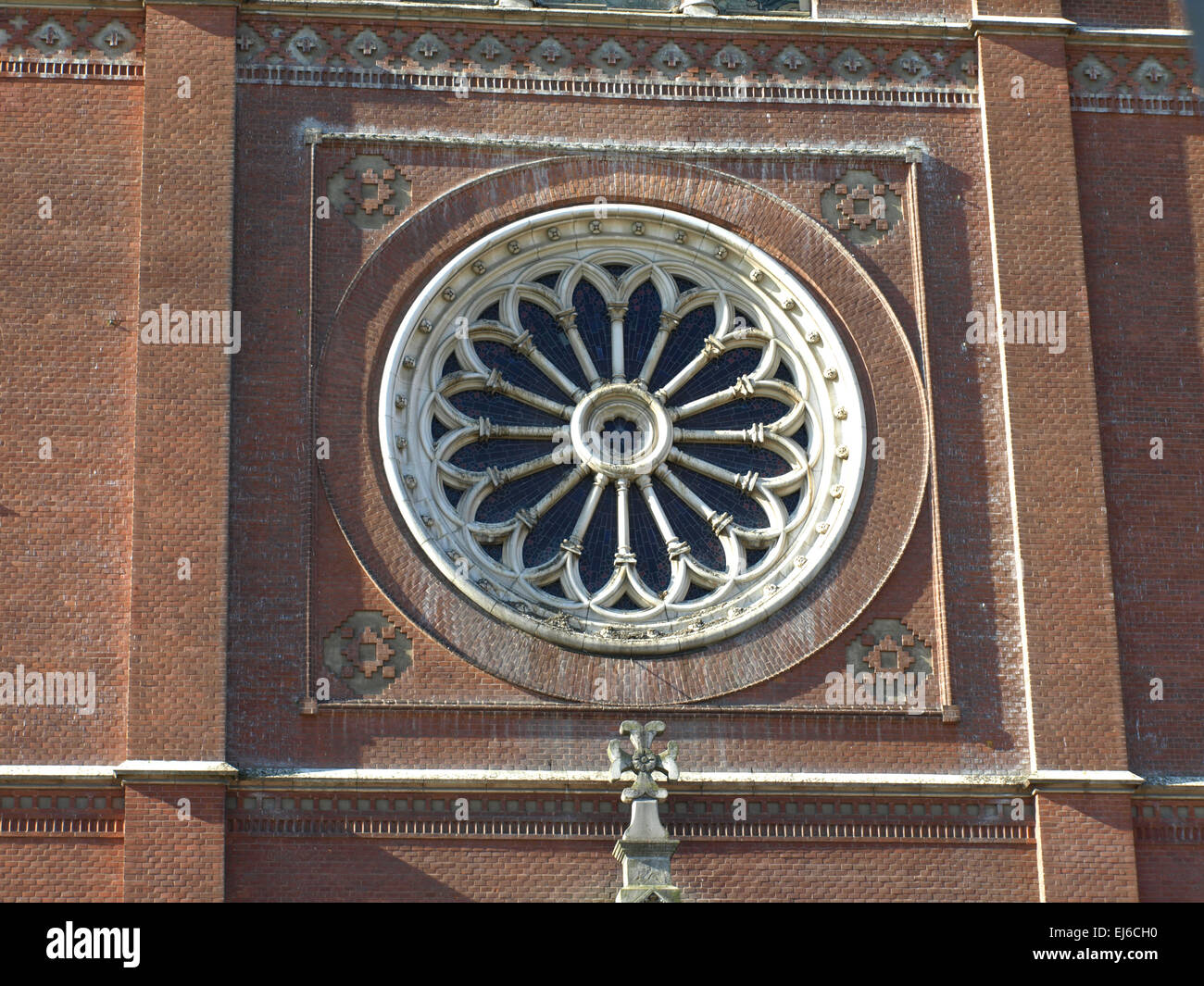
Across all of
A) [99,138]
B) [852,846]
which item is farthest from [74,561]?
[852,846]

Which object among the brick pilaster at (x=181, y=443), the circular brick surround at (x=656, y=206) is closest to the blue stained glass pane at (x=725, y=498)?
the circular brick surround at (x=656, y=206)

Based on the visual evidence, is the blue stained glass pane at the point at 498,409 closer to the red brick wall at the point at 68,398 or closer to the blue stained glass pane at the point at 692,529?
the blue stained glass pane at the point at 692,529

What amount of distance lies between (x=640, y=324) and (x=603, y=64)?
2.75 meters

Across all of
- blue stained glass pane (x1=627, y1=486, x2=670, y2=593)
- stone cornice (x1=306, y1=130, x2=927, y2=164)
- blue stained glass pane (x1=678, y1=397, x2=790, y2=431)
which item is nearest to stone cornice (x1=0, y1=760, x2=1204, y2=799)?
blue stained glass pane (x1=627, y1=486, x2=670, y2=593)

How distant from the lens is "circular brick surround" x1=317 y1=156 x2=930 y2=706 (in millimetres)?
24375

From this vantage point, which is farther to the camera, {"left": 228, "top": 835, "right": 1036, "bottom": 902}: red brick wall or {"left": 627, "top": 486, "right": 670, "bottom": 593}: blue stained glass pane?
{"left": 627, "top": 486, "right": 670, "bottom": 593}: blue stained glass pane

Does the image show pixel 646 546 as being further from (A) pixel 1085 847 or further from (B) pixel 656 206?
(A) pixel 1085 847

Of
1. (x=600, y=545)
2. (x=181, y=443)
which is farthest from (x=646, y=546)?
(x=181, y=443)

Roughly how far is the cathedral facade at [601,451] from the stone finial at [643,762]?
0.05 m

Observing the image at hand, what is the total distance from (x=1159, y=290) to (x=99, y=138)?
424 inches

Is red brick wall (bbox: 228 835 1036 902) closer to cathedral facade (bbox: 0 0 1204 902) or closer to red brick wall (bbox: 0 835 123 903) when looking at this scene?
cathedral facade (bbox: 0 0 1204 902)

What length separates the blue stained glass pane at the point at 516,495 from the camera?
25.3 m

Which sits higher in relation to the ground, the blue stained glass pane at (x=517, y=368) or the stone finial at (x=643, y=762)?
the blue stained glass pane at (x=517, y=368)

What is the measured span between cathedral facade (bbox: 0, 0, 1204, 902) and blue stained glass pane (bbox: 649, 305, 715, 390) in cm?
11
